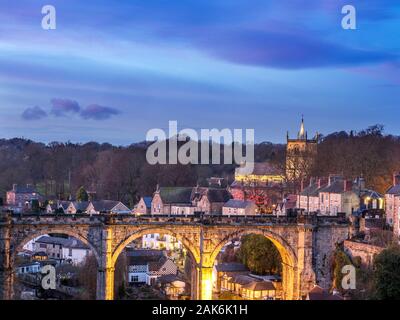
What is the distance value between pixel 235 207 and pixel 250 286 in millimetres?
17660

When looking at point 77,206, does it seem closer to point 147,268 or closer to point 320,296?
point 147,268

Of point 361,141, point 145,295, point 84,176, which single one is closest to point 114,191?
point 84,176

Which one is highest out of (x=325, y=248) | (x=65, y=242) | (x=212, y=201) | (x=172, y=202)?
(x=212, y=201)

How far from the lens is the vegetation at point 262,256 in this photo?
45.3m

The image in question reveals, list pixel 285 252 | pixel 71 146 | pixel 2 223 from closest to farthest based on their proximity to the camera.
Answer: pixel 2 223 → pixel 285 252 → pixel 71 146

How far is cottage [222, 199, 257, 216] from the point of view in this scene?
57531 mm

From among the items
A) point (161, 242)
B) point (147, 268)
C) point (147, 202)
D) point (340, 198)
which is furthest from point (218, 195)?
point (340, 198)

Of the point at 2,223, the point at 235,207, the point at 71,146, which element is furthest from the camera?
the point at 71,146

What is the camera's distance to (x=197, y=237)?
37312mm

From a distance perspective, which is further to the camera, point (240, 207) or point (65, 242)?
point (240, 207)

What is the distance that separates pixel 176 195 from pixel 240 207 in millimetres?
9235

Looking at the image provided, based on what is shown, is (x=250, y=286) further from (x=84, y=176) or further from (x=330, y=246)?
(x=84, y=176)

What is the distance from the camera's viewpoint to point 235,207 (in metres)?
59.2

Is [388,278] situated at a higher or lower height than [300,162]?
lower
